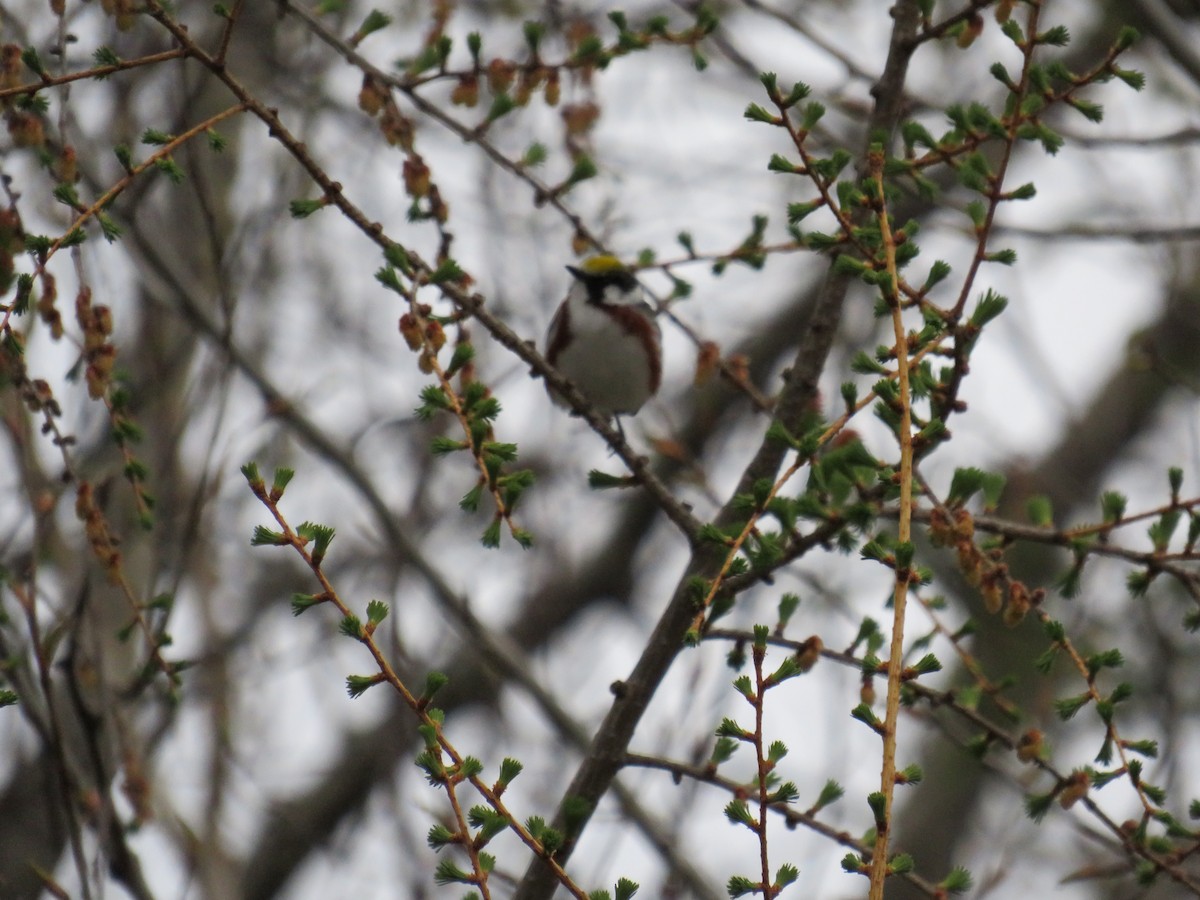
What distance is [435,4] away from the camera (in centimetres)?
361

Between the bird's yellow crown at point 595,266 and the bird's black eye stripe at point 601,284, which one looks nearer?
the bird's yellow crown at point 595,266

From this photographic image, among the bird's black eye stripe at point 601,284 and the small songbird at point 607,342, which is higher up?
the bird's black eye stripe at point 601,284

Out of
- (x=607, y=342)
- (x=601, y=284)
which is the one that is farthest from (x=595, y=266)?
(x=607, y=342)

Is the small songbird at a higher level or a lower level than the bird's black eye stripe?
lower

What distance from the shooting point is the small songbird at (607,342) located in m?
4.92

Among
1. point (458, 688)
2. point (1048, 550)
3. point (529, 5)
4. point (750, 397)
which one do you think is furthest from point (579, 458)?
point (750, 397)

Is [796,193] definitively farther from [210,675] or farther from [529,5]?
[210,675]

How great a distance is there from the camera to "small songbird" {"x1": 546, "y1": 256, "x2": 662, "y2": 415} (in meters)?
4.92

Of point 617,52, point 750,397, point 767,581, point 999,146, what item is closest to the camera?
point 767,581

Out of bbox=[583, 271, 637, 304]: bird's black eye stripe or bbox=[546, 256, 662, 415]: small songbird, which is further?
bbox=[583, 271, 637, 304]: bird's black eye stripe

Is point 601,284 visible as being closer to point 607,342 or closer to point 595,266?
point 595,266

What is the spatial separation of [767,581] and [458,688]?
5.07m

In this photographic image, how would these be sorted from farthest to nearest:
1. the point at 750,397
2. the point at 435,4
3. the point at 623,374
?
the point at 623,374
the point at 435,4
the point at 750,397

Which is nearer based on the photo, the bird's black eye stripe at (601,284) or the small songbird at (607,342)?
the small songbird at (607,342)
